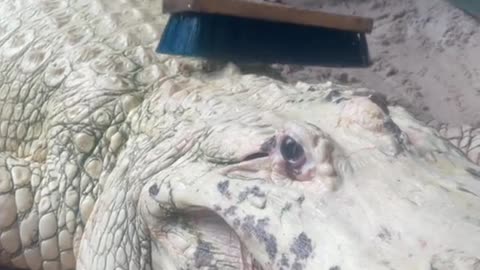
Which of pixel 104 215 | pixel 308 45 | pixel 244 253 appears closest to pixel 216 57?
pixel 308 45

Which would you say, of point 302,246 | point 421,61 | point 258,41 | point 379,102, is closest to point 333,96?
point 379,102

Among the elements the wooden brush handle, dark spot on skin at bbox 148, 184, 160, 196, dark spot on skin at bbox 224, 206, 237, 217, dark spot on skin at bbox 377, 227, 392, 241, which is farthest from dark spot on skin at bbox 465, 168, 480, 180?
the wooden brush handle

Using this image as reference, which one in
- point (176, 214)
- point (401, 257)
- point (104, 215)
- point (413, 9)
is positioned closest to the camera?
point (401, 257)

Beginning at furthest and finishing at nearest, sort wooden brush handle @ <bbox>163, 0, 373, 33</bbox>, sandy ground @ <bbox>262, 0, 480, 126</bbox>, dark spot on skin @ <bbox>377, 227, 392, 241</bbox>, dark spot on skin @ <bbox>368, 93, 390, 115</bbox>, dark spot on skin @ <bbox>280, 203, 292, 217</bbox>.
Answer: sandy ground @ <bbox>262, 0, 480, 126</bbox>, wooden brush handle @ <bbox>163, 0, 373, 33</bbox>, dark spot on skin @ <bbox>368, 93, 390, 115</bbox>, dark spot on skin @ <bbox>280, 203, 292, 217</bbox>, dark spot on skin @ <bbox>377, 227, 392, 241</bbox>

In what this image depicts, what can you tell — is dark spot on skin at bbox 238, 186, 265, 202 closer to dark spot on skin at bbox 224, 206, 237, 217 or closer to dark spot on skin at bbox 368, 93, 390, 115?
dark spot on skin at bbox 224, 206, 237, 217

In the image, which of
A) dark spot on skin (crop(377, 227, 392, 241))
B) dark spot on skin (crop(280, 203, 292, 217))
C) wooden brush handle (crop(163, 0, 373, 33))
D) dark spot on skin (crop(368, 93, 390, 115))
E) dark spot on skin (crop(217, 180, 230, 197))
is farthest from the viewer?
wooden brush handle (crop(163, 0, 373, 33))

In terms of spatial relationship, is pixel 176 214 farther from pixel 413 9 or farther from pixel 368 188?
pixel 413 9

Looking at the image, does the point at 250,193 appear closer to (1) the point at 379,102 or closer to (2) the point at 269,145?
(2) the point at 269,145
